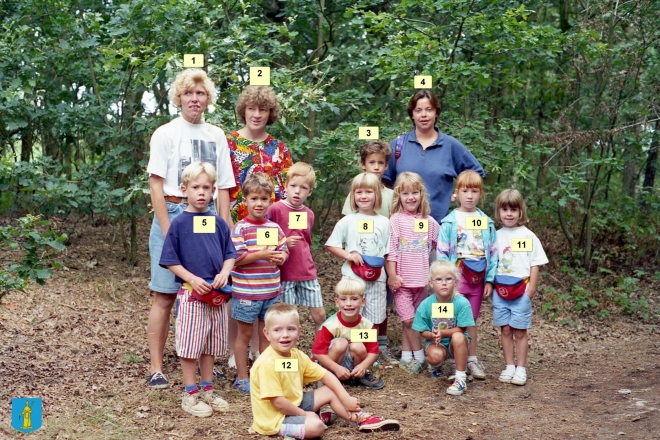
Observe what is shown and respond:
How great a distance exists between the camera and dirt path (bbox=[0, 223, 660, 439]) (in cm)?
407

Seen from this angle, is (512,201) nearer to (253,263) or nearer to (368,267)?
(368,267)

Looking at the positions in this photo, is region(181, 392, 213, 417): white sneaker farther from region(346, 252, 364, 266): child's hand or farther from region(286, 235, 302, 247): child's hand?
region(346, 252, 364, 266): child's hand

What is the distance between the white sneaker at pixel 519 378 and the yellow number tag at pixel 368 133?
229 centimetres

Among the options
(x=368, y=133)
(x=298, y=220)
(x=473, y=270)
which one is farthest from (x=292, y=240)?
(x=368, y=133)

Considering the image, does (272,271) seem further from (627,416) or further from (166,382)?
(627,416)

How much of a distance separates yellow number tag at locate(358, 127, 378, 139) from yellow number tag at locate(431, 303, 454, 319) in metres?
1.82

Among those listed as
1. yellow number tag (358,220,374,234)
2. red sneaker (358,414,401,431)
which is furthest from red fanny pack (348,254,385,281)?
red sneaker (358,414,401,431)

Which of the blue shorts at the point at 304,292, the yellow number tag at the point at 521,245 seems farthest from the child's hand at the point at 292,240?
the yellow number tag at the point at 521,245

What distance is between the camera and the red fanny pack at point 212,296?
4.29m

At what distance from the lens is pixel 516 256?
5.13 m

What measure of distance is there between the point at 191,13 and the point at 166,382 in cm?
315

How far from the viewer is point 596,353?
6336 millimetres

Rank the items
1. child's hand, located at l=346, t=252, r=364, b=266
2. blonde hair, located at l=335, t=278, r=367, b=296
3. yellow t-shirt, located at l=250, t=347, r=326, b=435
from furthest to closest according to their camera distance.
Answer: child's hand, located at l=346, t=252, r=364, b=266, blonde hair, located at l=335, t=278, r=367, b=296, yellow t-shirt, located at l=250, t=347, r=326, b=435

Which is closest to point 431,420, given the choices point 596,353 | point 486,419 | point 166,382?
point 486,419
